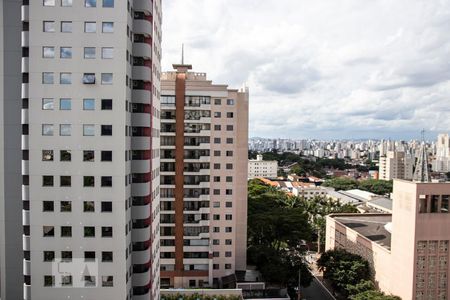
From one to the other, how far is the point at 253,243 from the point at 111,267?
120 ft

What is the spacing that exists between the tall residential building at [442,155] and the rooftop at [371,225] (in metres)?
135

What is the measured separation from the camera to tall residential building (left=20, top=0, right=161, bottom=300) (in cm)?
2186

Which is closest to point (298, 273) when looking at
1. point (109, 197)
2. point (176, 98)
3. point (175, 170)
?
point (175, 170)

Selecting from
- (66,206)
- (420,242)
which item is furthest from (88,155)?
(420,242)

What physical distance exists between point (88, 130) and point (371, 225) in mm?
40774

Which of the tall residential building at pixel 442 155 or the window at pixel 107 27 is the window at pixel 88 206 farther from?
the tall residential building at pixel 442 155

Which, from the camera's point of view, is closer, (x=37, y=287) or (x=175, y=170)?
(x=37, y=287)

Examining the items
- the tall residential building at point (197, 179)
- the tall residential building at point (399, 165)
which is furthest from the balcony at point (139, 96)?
the tall residential building at point (399, 165)

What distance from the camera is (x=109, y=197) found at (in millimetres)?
22359

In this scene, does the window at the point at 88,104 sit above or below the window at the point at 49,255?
above

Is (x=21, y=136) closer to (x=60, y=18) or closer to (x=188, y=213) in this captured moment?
(x=60, y=18)

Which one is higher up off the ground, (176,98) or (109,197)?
(176,98)

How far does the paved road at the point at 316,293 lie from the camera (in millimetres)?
44853

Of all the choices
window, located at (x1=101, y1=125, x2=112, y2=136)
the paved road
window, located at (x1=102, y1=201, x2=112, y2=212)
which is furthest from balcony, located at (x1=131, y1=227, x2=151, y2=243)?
the paved road
